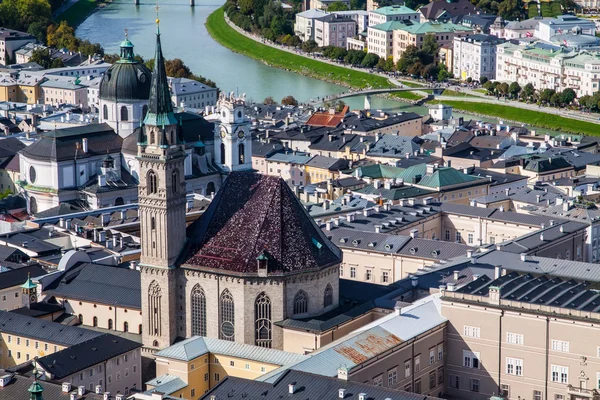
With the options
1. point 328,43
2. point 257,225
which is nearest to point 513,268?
point 257,225

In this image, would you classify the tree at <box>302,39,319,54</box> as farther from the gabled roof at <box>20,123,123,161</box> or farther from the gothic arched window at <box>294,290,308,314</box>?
the gothic arched window at <box>294,290,308,314</box>

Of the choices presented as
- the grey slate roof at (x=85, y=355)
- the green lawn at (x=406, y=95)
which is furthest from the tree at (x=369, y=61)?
the grey slate roof at (x=85, y=355)

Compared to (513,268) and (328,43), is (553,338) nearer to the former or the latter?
(513,268)

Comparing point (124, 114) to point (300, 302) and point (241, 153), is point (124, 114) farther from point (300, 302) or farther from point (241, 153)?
point (300, 302)

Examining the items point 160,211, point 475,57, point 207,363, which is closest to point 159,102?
point 160,211

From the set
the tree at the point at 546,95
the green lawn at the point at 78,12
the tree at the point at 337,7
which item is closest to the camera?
the tree at the point at 546,95

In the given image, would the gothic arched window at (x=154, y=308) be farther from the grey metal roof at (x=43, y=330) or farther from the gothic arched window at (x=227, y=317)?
the grey metal roof at (x=43, y=330)
